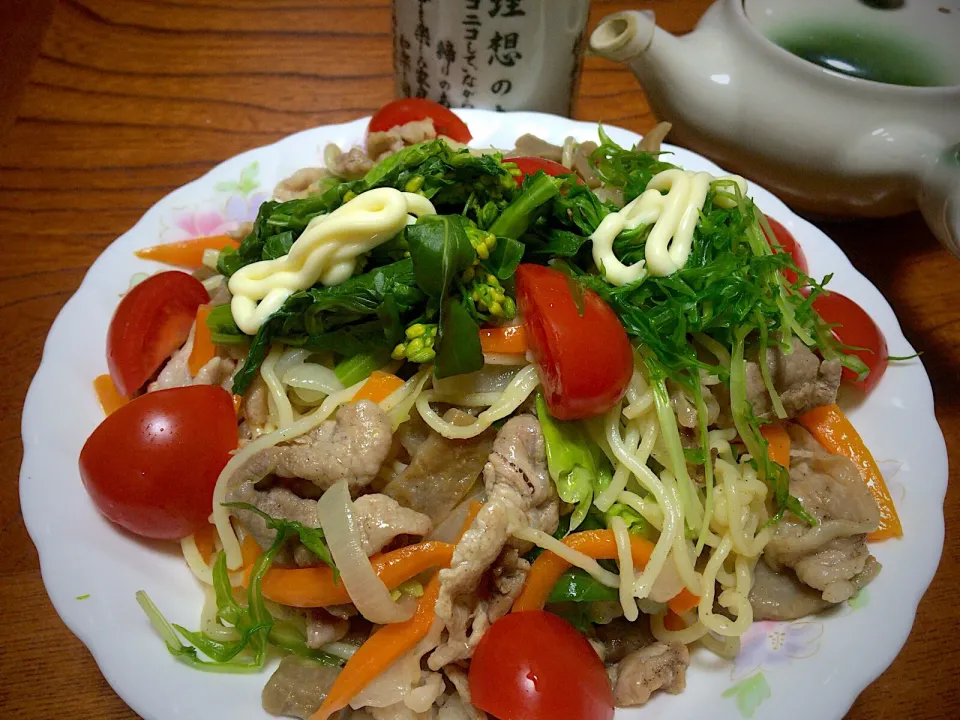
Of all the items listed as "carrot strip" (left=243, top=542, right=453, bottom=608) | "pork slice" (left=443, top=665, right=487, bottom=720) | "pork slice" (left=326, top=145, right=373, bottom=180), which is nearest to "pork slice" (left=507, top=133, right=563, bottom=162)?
"pork slice" (left=326, top=145, right=373, bottom=180)

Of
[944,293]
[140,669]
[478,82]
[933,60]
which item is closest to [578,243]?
[478,82]

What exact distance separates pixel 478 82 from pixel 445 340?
1825 millimetres

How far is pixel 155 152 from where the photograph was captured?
3.65 metres

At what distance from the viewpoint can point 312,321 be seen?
202 centimetres

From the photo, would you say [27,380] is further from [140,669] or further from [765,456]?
[765,456]

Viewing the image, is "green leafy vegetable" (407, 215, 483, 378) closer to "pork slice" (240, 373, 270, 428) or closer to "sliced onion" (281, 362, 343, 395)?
"sliced onion" (281, 362, 343, 395)

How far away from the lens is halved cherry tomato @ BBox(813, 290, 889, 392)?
93.0 inches

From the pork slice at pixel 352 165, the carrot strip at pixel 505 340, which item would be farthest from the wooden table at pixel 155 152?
the carrot strip at pixel 505 340

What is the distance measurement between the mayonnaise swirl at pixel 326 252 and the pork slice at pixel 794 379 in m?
1.12

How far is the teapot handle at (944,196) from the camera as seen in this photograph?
250cm

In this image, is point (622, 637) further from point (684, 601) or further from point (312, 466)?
point (312, 466)

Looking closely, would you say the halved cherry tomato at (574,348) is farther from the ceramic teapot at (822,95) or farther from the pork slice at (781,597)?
the ceramic teapot at (822,95)

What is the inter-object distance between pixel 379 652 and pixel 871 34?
3.62 meters

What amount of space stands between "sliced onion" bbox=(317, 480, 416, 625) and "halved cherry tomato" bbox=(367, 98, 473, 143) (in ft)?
5.75
